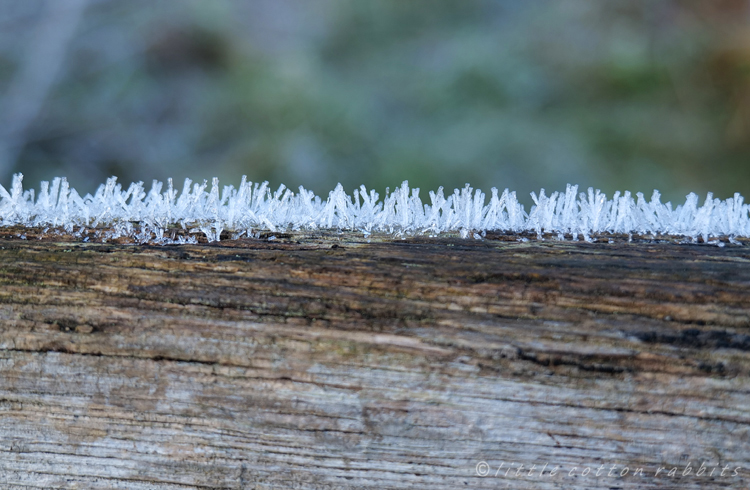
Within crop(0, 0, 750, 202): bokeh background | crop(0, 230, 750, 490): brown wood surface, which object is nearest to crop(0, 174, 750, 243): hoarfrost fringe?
crop(0, 230, 750, 490): brown wood surface

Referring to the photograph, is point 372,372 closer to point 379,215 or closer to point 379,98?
point 379,215

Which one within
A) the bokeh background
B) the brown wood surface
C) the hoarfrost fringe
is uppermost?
the bokeh background

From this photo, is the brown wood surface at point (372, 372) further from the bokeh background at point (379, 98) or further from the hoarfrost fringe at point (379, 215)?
the bokeh background at point (379, 98)

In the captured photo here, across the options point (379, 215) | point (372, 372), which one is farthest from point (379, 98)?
point (372, 372)

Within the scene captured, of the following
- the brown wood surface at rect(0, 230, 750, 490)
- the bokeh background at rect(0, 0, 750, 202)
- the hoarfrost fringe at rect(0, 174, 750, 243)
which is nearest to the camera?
the brown wood surface at rect(0, 230, 750, 490)

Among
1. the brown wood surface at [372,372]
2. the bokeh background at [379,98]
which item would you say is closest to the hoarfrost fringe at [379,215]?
the brown wood surface at [372,372]

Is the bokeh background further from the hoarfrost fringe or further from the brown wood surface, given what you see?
the brown wood surface

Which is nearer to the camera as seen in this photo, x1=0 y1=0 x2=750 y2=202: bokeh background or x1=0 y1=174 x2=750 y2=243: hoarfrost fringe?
x1=0 y1=174 x2=750 y2=243: hoarfrost fringe

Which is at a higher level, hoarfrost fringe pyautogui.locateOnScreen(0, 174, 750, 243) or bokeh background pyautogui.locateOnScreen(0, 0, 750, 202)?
bokeh background pyautogui.locateOnScreen(0, 0, 750, 202)
